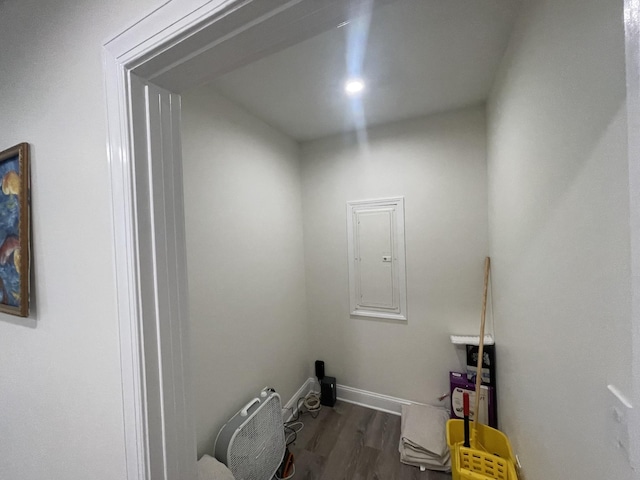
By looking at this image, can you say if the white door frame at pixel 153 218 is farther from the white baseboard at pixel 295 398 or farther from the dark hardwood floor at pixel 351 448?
the white baseboard at pixel 295 398

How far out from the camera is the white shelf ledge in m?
1.81

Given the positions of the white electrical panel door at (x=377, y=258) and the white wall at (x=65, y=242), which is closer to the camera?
the white wall at (x=65, y=242)

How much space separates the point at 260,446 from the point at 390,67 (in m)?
2.40

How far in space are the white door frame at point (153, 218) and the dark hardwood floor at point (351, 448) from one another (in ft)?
4.66

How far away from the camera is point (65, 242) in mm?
716

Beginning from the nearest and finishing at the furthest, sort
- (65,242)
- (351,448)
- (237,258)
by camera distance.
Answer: (65,242)
(237,258)
(351,448)

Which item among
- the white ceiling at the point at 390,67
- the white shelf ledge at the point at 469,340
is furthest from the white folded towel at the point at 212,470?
the white ceiling at the point at 390,67

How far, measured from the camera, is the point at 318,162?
2371mm

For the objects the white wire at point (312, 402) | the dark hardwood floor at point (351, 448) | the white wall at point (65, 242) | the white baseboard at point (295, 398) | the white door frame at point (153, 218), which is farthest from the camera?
the white wire at point (312, 402)

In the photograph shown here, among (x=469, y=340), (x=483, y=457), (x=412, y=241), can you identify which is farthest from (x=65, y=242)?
(x=469, y=340)

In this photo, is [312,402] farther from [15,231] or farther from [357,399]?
[15,231]

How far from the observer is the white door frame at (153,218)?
1.67 ft

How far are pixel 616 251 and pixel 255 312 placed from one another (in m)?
1.79

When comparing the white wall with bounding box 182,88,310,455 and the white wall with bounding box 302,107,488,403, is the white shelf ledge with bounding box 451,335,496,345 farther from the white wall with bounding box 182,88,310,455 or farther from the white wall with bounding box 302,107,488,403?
the white wall with bounding box 182,88,310,455
